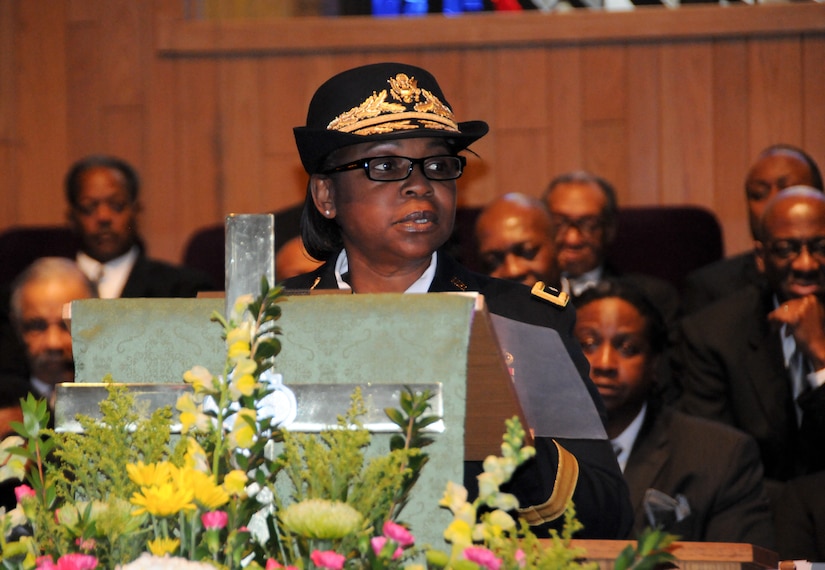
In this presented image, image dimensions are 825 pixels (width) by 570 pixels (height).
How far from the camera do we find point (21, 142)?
5.67 m

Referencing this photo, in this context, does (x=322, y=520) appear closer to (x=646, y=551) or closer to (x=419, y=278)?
(x=646, y=551)

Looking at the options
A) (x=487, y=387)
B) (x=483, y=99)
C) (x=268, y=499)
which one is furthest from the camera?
(x=483, y=99)

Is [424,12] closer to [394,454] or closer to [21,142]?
[21,142]

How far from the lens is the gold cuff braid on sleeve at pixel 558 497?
159cm

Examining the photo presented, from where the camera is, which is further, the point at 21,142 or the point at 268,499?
the point at 21,142

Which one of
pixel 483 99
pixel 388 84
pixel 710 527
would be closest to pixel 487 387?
pixel 388 84

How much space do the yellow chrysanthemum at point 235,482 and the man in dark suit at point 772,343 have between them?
9.78 ft

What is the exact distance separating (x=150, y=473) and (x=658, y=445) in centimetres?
253

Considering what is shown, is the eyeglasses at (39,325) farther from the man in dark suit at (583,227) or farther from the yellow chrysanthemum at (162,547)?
the yellow chrysanthemum at (162,547)

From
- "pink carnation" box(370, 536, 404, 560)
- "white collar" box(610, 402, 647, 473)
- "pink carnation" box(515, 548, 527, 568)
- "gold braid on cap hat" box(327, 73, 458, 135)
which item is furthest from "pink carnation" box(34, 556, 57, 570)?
"white collar" box(610, 402, 647, 473)

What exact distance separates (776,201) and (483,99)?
1680 mm

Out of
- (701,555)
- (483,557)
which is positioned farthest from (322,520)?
(701,555)

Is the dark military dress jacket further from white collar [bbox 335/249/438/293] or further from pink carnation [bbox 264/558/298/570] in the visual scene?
pink carnation [bbox 264/558/298/570]

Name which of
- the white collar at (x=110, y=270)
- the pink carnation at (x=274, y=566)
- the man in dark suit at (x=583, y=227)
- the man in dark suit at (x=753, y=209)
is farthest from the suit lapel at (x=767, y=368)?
Result: the pink carnation at (x=274, y=566)
